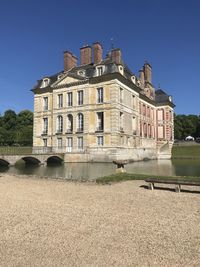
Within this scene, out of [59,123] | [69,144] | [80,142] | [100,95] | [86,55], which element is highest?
[86,55]

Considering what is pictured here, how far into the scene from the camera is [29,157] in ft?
82.5

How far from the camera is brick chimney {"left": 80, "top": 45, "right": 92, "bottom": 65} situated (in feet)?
107

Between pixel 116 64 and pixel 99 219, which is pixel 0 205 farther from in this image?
pixel 116 64

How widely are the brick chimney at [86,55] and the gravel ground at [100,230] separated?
27.0 m

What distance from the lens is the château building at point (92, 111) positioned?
1108 inches

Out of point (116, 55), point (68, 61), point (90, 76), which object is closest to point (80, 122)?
point (90, 76)

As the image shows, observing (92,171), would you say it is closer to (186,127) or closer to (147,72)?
(147,72)

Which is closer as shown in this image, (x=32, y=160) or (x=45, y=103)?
(x=32, y=160)

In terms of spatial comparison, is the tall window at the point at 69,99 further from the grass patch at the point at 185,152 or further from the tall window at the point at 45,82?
the grass patch at the point at 185,152

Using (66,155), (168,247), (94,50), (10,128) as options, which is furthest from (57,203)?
(10,128)

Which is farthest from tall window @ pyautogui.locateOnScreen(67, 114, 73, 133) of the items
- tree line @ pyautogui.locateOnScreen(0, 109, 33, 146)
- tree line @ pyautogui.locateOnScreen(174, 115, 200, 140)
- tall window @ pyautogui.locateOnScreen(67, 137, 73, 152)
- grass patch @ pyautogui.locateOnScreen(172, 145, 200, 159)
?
tree line @ pyautogui.locateOnScreen(174, 115, 200, 140)

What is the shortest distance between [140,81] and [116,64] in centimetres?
987

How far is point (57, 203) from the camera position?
6.56 meters

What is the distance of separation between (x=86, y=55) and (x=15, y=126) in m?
27.4
